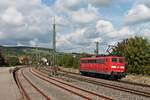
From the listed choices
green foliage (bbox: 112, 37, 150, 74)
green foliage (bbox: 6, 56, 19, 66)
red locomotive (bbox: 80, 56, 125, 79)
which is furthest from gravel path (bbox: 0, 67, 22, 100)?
green foliage (bbox: 6, 56, 19, 66)

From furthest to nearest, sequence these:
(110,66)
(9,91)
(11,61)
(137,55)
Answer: (11,61) → (137,55) → (110,66) → (9,91)

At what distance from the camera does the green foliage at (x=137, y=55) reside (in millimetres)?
51375

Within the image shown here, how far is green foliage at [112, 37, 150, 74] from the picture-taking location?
51375 mm

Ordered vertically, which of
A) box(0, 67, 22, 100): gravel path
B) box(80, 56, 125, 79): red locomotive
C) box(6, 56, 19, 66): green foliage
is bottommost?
box(0, 67, 22, 100): gravel path

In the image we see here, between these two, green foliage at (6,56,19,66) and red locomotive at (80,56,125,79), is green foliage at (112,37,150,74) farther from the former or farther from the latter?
green foliage at (6,56,19,66)

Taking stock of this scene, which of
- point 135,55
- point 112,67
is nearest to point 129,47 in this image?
point 135,55

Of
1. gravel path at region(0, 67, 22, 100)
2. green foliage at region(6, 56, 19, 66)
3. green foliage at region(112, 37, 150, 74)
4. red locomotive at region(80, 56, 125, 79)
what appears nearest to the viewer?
gravel path at region(0, 67, 22, 100)

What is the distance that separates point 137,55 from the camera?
51750mm

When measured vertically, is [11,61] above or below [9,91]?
above

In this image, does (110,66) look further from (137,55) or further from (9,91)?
(9,91)

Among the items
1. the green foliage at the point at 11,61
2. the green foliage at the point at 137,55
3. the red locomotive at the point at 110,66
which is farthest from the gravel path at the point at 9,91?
the green foliage at the point at 11,61

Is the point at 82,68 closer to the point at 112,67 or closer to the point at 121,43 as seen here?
the point at 121,43

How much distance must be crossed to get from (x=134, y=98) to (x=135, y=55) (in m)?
30.5

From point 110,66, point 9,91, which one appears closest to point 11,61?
point 110,66
